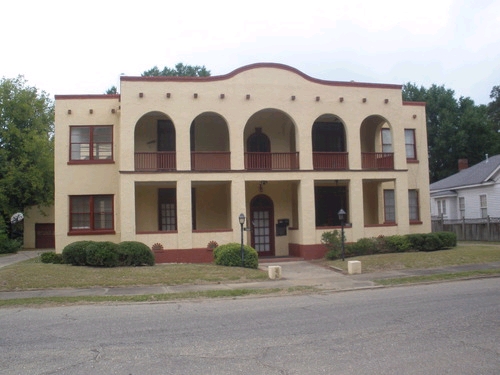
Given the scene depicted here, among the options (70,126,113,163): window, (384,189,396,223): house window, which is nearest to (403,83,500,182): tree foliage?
(384,189,396,223): house window

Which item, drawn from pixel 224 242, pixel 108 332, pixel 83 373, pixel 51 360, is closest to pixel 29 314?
pixel 108 332

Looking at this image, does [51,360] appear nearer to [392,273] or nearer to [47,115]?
[392,273]

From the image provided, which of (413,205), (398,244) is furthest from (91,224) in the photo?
(413,205)

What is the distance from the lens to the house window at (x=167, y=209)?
2397cm

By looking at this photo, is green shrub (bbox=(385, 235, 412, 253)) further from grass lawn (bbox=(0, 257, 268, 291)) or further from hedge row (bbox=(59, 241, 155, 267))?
hedge row (bbox=(59, 241, 155, 267))

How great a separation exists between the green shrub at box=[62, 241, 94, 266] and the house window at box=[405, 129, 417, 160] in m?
16.0

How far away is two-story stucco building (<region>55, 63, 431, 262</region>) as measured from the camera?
21.7 m

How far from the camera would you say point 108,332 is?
9000 mm

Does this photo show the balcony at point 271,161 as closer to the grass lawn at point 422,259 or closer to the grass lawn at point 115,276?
the grass lawn at point 422,259

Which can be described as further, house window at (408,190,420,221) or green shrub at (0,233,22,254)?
green shrub at (0,233,22,254)

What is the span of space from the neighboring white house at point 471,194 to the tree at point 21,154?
26978 mm

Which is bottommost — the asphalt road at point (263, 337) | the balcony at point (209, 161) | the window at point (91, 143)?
Answer: the asphalt road at point (263, 337)

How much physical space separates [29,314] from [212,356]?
5888 mm

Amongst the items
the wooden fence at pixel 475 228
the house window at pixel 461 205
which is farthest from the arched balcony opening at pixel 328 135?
the house window at pixel 461 205
